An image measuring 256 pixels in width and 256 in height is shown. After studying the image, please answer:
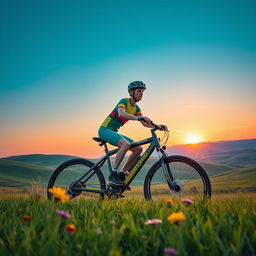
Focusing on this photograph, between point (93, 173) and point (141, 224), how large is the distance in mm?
3376

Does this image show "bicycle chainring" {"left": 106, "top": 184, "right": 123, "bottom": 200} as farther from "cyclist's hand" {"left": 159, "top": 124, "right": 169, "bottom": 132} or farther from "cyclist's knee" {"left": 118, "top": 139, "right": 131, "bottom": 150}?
"cyclist's hand" {"left": 159, "top": 124, "right": 169, "bottom": 132}

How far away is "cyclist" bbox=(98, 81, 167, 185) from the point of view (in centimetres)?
497

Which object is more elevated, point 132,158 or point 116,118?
point 116,118

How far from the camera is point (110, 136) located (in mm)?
5148

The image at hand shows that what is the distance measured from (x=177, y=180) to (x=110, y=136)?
1.69 metres

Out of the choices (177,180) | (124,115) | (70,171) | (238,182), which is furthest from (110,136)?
(238,182)

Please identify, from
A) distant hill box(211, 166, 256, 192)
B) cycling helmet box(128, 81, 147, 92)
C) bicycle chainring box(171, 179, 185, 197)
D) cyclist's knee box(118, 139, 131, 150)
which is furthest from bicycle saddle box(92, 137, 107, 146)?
distant hill box(211, 166, 256, 192)

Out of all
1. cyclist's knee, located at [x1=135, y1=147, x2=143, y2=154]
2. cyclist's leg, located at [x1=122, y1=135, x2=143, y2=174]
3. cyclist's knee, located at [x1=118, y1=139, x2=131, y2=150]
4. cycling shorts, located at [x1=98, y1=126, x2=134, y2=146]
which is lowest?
cyclist's leg, located at [x1=122, y1=135, x2=143, y2=174]

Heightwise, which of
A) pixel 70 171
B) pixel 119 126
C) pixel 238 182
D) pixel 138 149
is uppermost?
pixel 119 126

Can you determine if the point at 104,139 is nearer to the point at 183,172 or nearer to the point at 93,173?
the point at 93,173

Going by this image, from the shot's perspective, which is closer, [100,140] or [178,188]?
[178,188]

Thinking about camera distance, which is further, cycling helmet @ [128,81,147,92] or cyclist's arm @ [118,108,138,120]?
cycling helmet @ [128,81,147,92]

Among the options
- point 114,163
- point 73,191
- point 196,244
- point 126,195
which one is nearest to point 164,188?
point 126,195

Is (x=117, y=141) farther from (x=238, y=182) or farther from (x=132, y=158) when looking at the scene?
(x=238, y=182)
